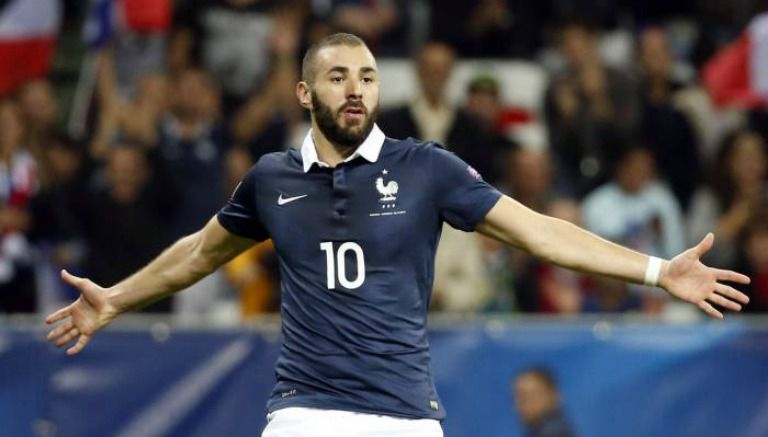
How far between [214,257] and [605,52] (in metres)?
7.78

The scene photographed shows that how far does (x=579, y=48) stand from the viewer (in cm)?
1408

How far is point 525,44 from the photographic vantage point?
48.7ft

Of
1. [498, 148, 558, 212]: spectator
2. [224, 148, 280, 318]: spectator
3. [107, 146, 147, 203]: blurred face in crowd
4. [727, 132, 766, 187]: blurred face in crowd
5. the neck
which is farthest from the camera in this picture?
[727, 132, 766, 187]: blurred face in crowd

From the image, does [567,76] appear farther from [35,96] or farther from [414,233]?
[414,233]

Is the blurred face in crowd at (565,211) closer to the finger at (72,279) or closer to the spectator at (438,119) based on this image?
the spectator at (438,119)

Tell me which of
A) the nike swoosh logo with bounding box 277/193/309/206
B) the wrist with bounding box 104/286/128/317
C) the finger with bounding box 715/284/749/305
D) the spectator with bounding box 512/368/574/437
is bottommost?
the spectator with bounding box 512/368/574/437

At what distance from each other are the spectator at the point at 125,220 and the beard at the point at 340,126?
5.40 m

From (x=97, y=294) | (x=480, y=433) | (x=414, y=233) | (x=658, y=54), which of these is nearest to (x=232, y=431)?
(x=480, y=433)

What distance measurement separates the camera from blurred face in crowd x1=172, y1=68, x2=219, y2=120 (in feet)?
43.9

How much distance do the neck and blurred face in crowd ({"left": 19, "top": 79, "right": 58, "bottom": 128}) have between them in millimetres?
6830

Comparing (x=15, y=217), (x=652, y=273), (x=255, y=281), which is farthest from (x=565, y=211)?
(x=652, y=273)

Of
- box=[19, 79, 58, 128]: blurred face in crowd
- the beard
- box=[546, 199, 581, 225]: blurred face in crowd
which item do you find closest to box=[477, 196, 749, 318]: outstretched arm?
the beard

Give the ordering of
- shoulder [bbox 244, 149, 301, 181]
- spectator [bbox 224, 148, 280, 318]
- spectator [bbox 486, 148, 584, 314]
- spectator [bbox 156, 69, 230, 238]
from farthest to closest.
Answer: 1. spectator [bbox 156, 69, 230, 238]
2. spectator [bbox 224, 148, 280, 318]
3. spectator [bbox 486, 148, 584, 314]
4. shoulder [bbox 244, 149, 301, 181]

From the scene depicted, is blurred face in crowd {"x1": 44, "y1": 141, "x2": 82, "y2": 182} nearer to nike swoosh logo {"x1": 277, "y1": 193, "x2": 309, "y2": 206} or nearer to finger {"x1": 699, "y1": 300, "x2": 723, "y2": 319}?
nike swoosh logo {"x1": 277, "y1": 193, "x2": 309, "y2": 206}
